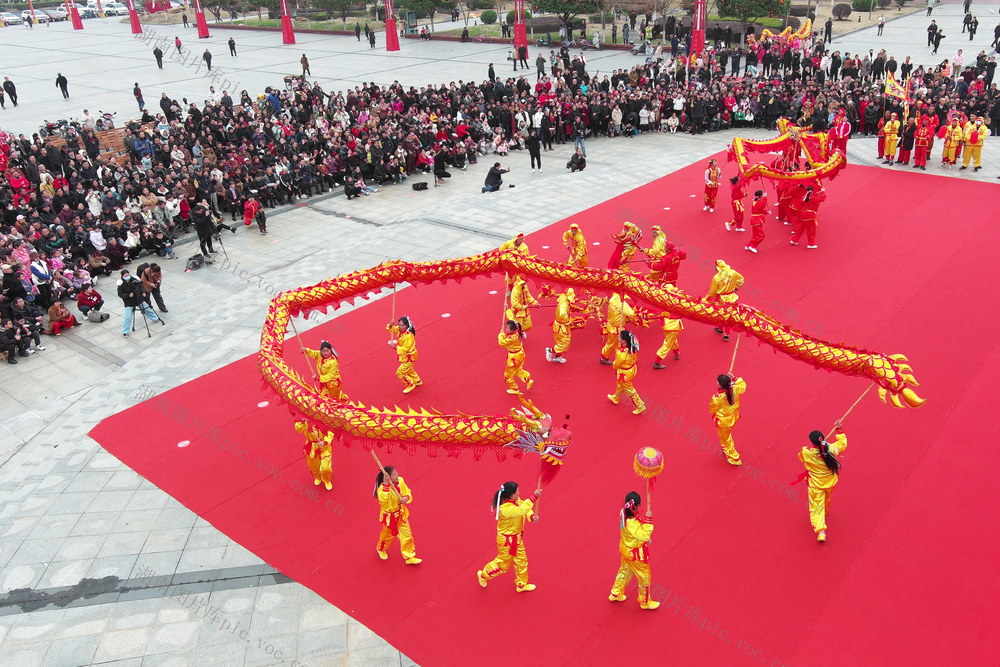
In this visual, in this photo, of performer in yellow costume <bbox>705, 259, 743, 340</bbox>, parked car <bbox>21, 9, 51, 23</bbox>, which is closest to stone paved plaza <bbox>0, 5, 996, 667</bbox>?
performer in yellow costume <bbox>705, 259, 743, 340</bbox>

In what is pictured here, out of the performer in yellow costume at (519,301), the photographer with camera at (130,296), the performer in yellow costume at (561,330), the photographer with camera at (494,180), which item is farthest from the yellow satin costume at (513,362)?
the photographer with camera at (494,180)

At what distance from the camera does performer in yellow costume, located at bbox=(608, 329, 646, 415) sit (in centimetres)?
865

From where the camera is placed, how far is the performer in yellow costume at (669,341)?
382 inches

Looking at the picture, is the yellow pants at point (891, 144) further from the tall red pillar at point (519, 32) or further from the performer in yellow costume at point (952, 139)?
the tall red pillar at point (519, 32)

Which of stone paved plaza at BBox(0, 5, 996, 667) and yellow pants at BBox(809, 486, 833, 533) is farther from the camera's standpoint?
yellow pants at BBox(809, 486, 833, 533)

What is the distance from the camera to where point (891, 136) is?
709 inches

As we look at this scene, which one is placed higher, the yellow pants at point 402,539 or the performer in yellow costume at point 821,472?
the performer in yellow costume at point 821,472

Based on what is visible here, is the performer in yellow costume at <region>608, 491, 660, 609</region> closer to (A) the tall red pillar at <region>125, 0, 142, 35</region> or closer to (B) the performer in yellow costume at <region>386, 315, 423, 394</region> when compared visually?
(B) the performer in yellow costume at <region>386, 315, 423, 394</region>

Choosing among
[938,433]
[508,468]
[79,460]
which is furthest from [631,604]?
[79,460]

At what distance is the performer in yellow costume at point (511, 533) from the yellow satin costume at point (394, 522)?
79cm

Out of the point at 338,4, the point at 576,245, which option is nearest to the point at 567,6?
the point at 338,4

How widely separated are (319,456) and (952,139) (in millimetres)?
16869

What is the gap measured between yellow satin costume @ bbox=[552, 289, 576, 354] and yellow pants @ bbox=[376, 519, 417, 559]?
4020 mm

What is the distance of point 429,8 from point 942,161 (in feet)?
99.0
